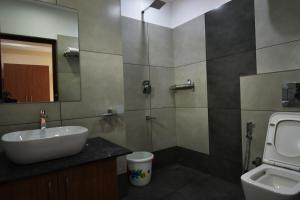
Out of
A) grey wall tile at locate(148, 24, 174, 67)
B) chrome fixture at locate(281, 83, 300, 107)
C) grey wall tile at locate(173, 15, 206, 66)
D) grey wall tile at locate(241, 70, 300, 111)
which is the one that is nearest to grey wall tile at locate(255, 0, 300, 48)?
grey wall tile at locate(241, 70, 300, 111)

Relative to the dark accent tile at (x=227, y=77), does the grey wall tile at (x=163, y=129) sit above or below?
below

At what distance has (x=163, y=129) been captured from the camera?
9.34 feet

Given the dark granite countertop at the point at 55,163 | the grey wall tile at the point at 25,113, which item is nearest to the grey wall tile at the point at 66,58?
the grey wall tile at the point at 25,113

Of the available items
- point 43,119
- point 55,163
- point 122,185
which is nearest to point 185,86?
point 122,185

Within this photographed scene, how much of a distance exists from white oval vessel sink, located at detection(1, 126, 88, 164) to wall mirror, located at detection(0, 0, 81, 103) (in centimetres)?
40

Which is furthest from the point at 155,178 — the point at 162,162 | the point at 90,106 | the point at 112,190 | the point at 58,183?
the point at 58,183

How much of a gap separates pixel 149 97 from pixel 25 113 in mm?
1576

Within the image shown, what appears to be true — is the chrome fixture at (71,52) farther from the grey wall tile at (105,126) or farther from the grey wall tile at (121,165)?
the grey wall tile at (121,165)

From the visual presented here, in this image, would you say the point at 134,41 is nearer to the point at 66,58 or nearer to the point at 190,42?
the point at 190,42

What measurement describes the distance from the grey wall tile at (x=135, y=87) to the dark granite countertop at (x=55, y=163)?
101 centimetres

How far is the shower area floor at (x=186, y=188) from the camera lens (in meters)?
2.02

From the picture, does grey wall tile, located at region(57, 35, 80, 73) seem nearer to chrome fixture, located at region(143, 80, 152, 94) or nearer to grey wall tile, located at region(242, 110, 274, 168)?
chrome fixture, located at region(143, 80, 152, 94)

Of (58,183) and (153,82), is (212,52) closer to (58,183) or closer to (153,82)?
(153,82)

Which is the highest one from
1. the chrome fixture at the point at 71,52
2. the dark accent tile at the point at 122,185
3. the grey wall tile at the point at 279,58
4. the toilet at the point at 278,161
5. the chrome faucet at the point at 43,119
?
the chrome fixture at the point at 71,52
